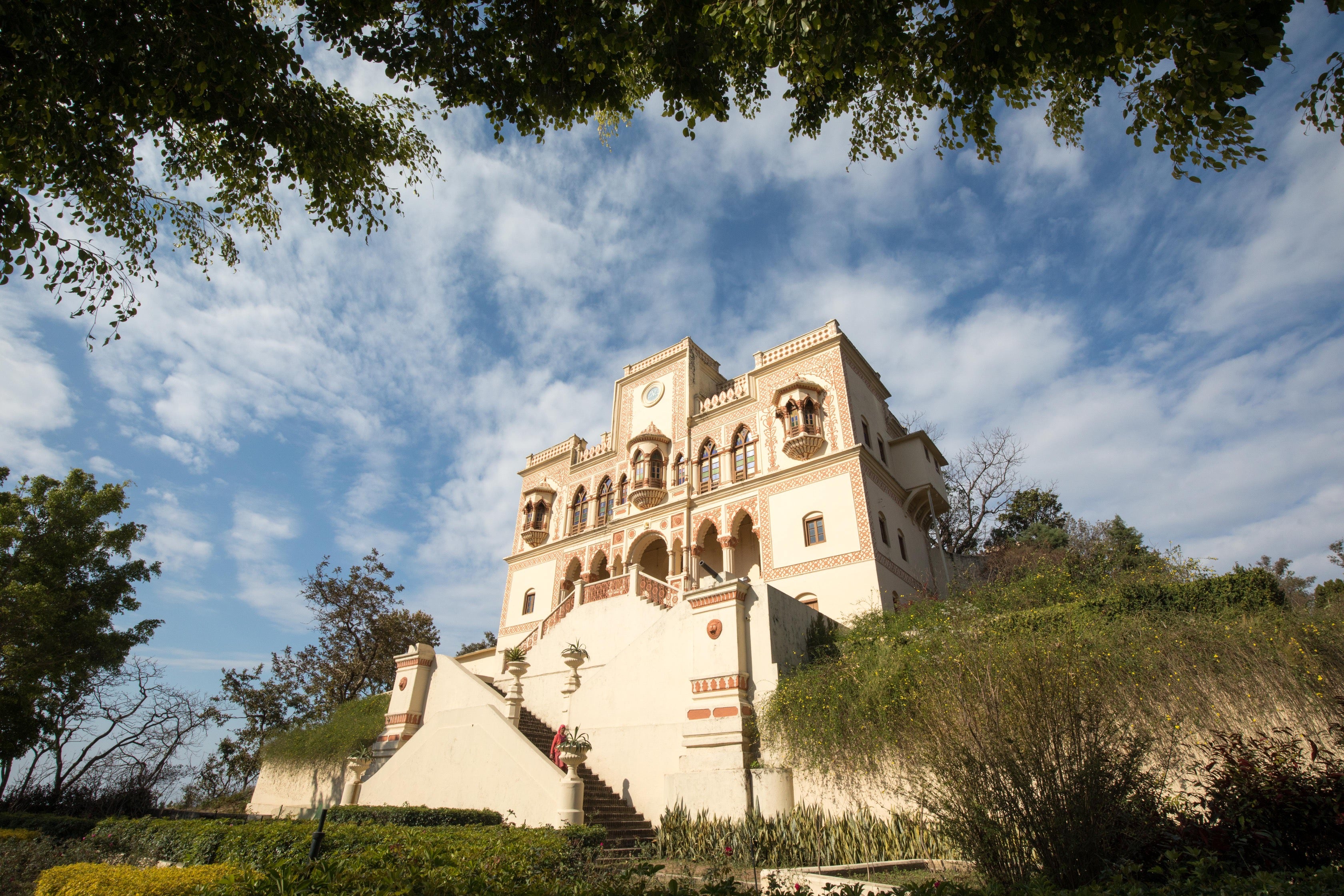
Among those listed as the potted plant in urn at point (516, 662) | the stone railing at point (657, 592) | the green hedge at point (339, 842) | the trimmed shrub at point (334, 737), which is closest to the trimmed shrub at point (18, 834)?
the green hedge at point (339, 842)

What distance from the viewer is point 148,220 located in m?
7.70

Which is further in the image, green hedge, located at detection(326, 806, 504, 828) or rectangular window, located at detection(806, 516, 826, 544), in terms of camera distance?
rectangular window, located at detection(806, 516, 826, 544)

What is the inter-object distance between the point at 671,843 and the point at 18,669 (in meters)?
16.1

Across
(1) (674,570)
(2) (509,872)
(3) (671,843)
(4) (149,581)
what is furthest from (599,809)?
(4) (149,581)

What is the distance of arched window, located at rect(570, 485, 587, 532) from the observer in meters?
24.8

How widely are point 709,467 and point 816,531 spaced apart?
494 cm

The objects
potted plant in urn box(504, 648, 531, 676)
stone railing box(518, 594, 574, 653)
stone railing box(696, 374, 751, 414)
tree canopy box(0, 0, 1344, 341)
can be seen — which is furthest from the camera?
stone railing box(696, 374, 751, 414)

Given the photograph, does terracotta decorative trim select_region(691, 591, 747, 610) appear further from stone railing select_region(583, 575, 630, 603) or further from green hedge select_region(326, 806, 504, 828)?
green hedge select_region(326, 806, 504, 828)

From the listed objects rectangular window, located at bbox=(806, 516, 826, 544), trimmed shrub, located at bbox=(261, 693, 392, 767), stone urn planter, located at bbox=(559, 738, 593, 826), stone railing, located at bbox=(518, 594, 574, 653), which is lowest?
stone urn planter, located at bbox=(559, 738, 593, 826)

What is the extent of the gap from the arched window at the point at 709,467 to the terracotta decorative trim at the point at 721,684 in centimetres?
1022

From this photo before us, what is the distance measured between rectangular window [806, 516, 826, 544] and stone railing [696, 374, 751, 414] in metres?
5.46

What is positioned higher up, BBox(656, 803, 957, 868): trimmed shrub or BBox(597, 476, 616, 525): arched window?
BBox(597, 476, 616, 525): arched window

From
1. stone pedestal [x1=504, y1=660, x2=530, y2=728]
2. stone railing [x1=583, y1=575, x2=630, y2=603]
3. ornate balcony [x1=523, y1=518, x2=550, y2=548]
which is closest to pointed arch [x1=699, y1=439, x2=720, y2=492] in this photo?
stone railing [x1=583, y1=575, x2=630, y2=603]

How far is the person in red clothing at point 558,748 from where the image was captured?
11641mm
